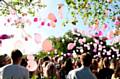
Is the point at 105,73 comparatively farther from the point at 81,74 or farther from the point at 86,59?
the point at 81,74

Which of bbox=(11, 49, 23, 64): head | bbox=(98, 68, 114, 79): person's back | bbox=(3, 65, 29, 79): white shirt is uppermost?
bbox=(11, 49, 23, 64): head

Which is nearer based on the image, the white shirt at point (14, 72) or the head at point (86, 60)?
the white shirt at point (14, 72)

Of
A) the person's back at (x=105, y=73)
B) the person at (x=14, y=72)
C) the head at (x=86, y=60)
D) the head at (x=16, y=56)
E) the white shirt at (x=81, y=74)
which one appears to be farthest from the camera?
the person's back at (x=105, y=73)

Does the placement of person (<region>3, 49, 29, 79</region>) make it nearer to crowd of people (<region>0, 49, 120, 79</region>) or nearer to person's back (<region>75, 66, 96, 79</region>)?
crowd of people (<region>0, 49, 120, 79</region>)

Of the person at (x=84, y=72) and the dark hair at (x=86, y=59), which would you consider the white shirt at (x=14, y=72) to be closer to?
the person at (x=84, y=72)

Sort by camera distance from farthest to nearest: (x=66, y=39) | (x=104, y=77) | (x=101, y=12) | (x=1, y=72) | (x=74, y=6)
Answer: (x=66, y=39) → (x=101, y=12) → (x=74, y=6) → (x=104, y=77) → (x=1, y=72)

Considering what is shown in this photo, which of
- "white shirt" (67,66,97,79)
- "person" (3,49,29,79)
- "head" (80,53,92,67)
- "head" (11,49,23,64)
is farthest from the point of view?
"head" (80,53,92,67)

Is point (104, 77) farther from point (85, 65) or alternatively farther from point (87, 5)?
point (87, 5)

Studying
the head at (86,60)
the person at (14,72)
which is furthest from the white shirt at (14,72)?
the head at (86,60)

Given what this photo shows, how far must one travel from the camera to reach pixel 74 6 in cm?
2086

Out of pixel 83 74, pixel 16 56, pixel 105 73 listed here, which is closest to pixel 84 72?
pixel 83 74

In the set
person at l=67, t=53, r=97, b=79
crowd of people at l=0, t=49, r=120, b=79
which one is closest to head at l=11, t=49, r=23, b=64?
crowd of people at l=0, t=49, r=120, b=79

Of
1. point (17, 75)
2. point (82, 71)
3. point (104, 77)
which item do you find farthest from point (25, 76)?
point (104, 77)

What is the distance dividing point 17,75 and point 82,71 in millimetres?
1297
